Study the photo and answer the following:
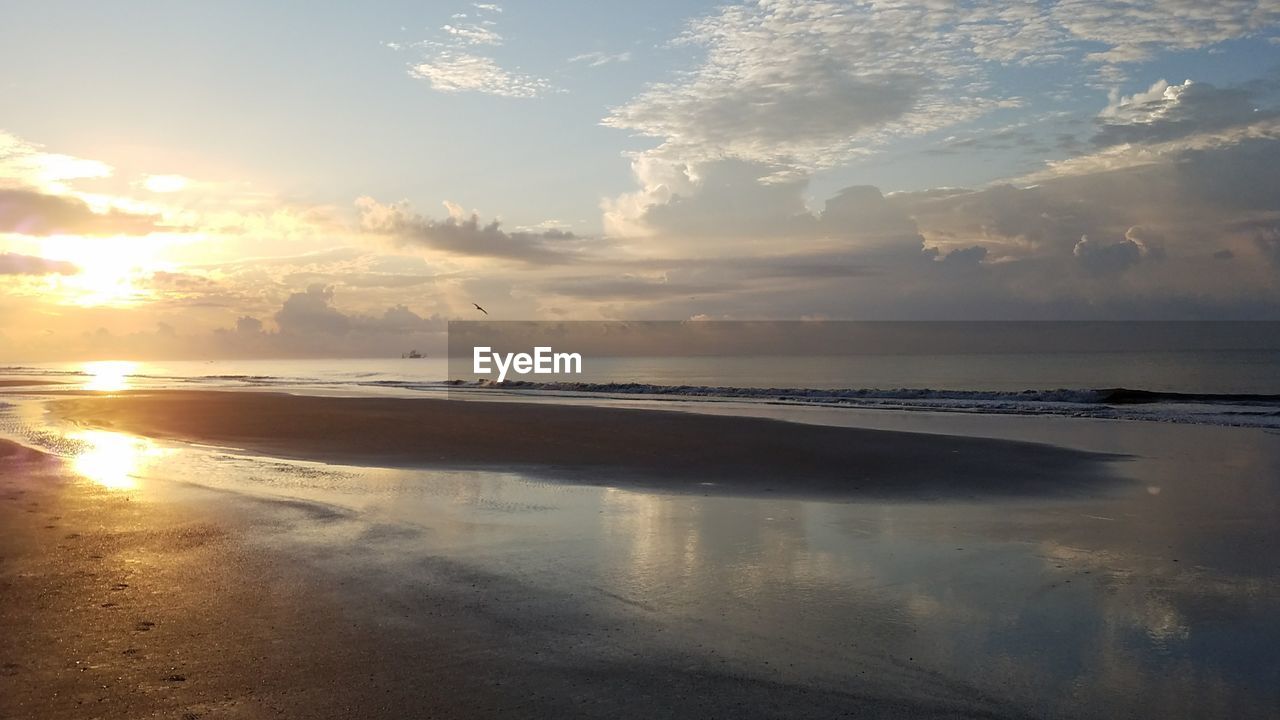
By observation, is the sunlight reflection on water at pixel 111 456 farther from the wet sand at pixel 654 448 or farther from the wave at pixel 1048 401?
the wave at pixel 1048 401

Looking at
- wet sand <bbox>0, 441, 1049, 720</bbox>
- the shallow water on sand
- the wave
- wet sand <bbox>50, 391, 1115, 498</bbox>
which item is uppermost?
the wave

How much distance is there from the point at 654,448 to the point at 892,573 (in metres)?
13.2

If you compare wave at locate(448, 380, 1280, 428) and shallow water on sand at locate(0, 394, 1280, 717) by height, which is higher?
wave at locate(448, 380, 1280, 428)

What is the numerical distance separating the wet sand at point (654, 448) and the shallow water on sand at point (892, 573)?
54.6 inches

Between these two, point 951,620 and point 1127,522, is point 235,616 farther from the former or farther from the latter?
point 1127,522

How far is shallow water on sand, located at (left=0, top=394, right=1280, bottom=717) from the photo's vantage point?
6211 mm

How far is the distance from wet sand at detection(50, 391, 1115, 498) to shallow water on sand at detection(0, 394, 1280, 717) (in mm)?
1386

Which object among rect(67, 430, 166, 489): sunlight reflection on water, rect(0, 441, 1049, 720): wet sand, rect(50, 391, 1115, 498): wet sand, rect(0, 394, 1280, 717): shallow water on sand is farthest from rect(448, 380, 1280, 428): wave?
rect(67, 430, 166, 489): sunlight reflection on water

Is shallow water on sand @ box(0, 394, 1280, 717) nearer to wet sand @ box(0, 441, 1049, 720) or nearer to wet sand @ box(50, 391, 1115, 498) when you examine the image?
wet sand @ box(0, 441, 1049, 720)

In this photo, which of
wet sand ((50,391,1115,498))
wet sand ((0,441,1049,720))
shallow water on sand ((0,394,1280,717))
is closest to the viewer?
wet sand ((0,441,1049,720))

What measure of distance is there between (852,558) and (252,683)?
6.51 meters

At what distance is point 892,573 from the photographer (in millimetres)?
9227

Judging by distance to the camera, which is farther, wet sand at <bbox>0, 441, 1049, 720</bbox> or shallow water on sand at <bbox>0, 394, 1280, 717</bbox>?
shallow water on sand at <bbox>0, 394, 1280, 717</bbox>

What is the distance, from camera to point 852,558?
9.91 m
